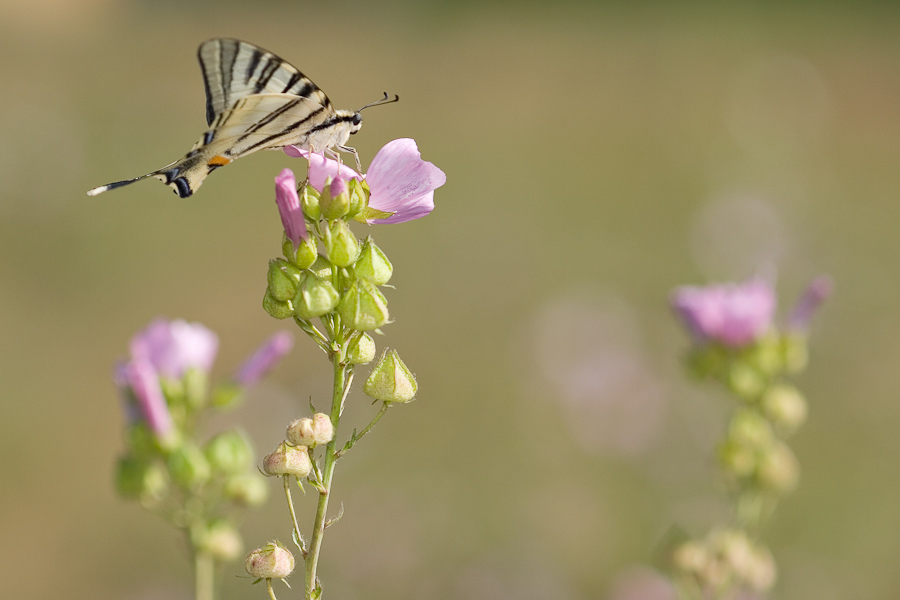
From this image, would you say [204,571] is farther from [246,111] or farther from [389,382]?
[246,111]

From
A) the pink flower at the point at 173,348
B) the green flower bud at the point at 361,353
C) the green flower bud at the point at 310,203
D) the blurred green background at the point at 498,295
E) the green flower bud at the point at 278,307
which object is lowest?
the blurred green background at the point at 498,295

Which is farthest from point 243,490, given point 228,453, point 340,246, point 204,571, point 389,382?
point 340,246

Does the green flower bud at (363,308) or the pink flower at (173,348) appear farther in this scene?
the pink flower at (173,348)

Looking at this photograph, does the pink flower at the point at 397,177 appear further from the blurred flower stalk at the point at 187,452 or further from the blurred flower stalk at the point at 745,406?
the blurred flower stalk at the point at 745,406

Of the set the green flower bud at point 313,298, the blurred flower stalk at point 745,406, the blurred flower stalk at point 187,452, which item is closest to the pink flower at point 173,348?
the blurred flower stalk at point 187,452

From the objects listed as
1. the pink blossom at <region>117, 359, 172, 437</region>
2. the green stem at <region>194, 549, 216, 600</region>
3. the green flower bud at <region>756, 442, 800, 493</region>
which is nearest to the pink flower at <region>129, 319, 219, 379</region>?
the pink blossom at <region>117, 359, 172, 437</region>

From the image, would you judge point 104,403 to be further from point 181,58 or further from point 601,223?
point 181,58
